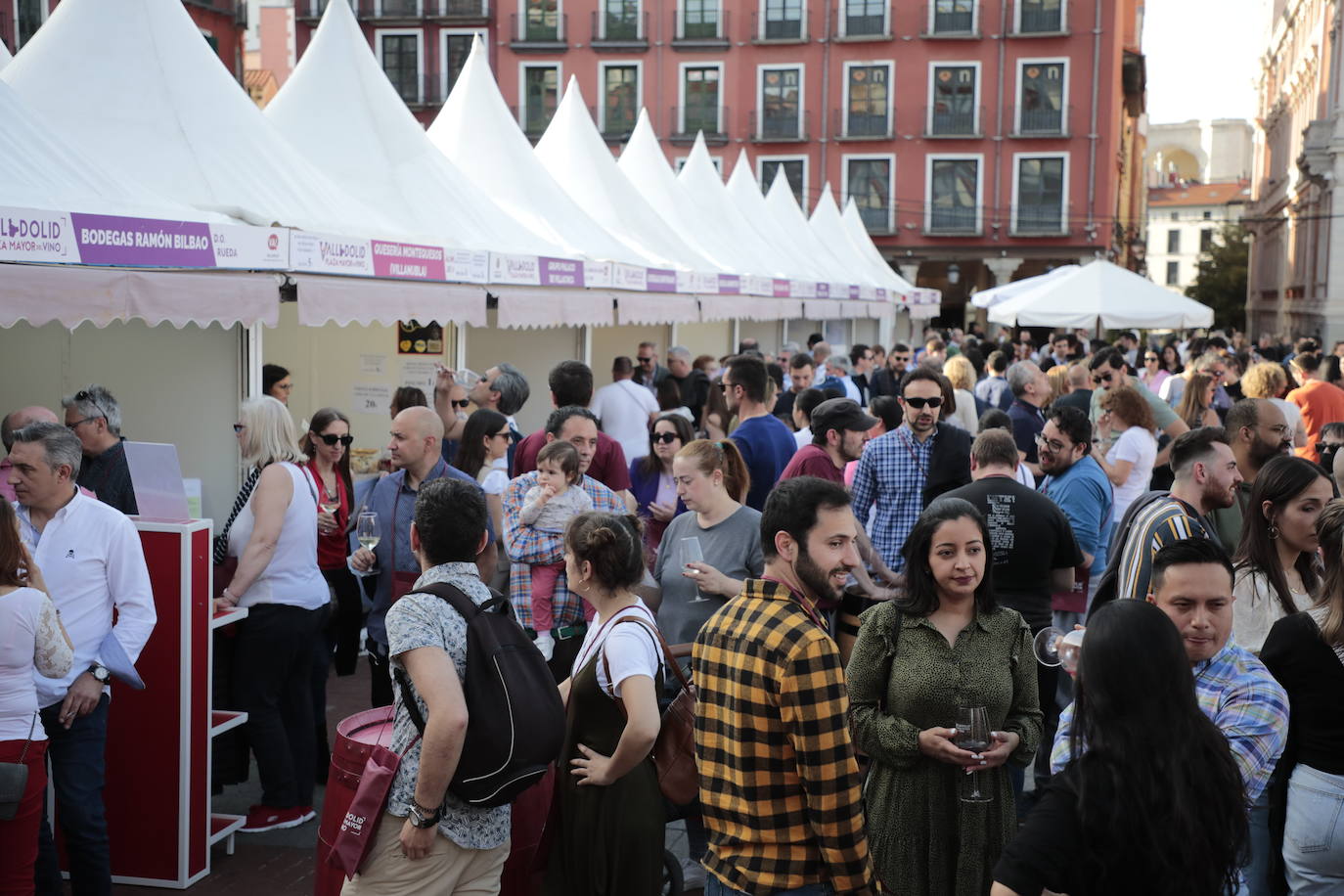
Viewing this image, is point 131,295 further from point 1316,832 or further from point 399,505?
point 1316,832

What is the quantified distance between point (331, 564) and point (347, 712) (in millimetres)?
929

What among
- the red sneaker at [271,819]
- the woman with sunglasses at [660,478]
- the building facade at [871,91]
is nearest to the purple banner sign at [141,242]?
the woman with sunglasses at [660,478]

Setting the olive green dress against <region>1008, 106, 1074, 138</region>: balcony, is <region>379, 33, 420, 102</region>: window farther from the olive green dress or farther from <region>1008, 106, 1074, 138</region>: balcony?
the olive green dress

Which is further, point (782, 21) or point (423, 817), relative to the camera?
point (782, 21)

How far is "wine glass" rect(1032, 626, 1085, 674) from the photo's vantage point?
9.53ft

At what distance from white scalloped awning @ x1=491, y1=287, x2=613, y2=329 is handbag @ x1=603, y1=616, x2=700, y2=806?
592 cm

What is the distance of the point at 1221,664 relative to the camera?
2.93 m

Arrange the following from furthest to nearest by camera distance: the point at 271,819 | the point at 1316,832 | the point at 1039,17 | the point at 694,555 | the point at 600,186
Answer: the point at 1039,17 → the point at 600,186 → the point at 271,819 → the point at 694,555 → the point at 1316,832

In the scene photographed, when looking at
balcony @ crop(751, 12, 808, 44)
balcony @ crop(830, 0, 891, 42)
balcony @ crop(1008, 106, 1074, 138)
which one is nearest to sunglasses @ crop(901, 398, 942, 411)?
balcony @ crop(1008, 106, 1074, 138)

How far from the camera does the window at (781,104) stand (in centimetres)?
4378

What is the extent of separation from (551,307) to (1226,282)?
56811 mm

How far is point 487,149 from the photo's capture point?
1251cm

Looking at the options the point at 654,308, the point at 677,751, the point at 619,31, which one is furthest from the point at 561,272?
the point at 619,31

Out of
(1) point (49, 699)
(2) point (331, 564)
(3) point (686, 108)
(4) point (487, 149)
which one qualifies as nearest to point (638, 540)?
(1) point (49, 699)
